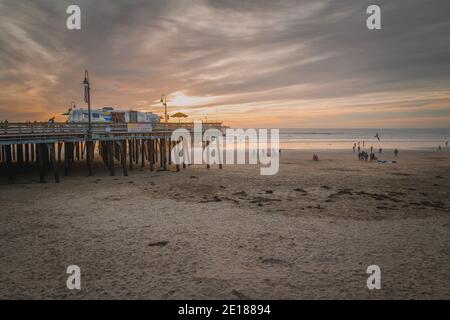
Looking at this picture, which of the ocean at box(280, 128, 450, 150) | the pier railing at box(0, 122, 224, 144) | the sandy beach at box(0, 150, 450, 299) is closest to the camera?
→ the sandy beach at box(0, 150, 450, 299)

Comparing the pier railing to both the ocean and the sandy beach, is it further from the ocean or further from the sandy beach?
the ocean

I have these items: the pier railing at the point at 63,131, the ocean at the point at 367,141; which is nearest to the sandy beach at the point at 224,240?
the pier railing at the point at 63,131

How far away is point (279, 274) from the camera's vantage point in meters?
8.43

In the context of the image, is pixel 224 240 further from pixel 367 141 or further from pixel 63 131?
pixel 367 141

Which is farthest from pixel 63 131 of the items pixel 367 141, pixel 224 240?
pixel 367 141

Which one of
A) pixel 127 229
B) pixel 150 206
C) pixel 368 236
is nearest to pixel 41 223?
pixel 127 229

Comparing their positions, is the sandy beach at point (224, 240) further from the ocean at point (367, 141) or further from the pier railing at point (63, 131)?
the ocean at point (367, 141)

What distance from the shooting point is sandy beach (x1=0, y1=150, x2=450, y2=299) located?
780 centimetres

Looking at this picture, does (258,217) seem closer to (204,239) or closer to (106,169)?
(204,239)

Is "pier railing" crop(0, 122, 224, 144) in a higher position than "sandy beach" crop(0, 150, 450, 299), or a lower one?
higher

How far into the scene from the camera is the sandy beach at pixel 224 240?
25.6ft

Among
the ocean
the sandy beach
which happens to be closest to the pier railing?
the sandy beach
